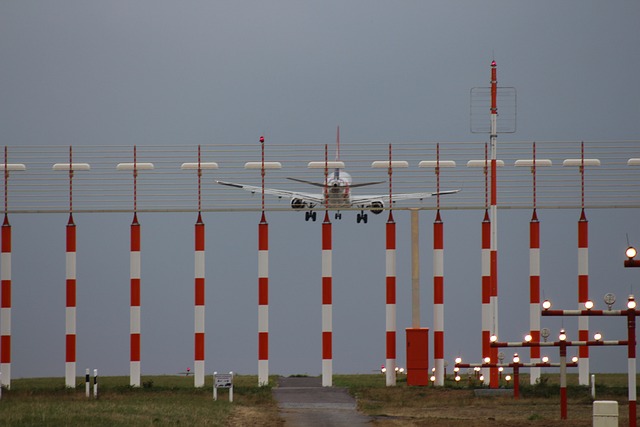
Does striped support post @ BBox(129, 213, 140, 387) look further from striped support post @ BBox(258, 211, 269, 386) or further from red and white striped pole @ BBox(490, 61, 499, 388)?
red and white striped pole @ BBox(490, 61, 499, 388)

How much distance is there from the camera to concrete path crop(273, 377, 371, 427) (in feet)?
119

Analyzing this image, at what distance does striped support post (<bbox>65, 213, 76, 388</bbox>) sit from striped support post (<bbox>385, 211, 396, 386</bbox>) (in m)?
11.3

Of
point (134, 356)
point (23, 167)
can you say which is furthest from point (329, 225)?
point (23, 167)

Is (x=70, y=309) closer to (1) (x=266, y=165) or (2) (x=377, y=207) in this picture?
(1) (x=266, y=165)

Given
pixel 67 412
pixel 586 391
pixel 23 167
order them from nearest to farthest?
pixel 67 412 < pixel 586 391 < pixel 23 167

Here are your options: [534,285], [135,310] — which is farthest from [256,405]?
[534,285]

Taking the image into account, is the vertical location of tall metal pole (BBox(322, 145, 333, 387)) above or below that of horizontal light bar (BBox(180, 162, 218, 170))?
below

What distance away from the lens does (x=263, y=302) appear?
47.4m

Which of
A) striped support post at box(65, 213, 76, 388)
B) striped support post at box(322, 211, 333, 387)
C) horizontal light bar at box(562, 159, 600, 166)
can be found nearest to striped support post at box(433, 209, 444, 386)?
striped support post at box(322, 211, 333, 387)

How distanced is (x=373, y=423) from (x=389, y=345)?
39.6 feet

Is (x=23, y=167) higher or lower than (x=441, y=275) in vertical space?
higher

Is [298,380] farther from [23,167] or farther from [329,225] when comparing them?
[23,167]

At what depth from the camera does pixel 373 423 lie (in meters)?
35.9

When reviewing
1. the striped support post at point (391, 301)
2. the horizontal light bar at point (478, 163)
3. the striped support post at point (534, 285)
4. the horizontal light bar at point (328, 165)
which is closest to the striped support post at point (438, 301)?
the striped support post at point (391, 301)
